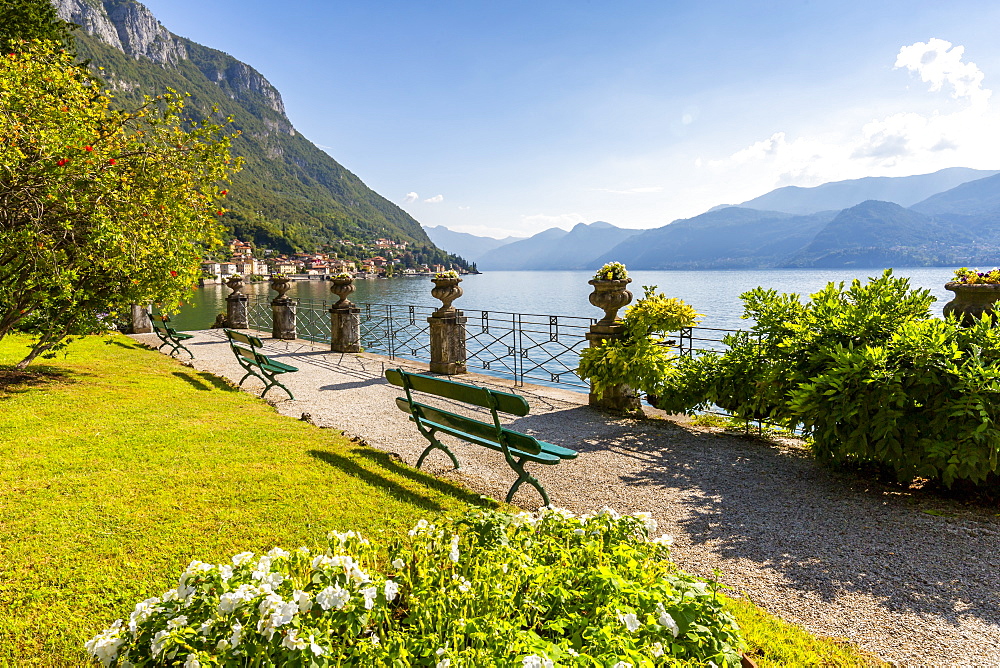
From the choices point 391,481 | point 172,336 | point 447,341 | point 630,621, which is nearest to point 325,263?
point 172,336

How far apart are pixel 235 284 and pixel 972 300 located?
17.5m

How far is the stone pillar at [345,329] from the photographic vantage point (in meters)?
12.5

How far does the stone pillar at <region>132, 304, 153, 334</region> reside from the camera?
50.9 ft

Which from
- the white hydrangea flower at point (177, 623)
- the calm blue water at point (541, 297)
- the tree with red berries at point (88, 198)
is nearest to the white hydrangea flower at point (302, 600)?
the white hydrangea flower at point (177, 623)

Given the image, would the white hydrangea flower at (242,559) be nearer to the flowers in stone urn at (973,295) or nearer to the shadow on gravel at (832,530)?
the shadow on gravel at (832,530)

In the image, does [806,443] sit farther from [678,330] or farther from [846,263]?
[846,263]

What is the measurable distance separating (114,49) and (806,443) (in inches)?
6549

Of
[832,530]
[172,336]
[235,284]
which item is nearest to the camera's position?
[832,530]

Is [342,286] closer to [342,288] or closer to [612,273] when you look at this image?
[342,288]

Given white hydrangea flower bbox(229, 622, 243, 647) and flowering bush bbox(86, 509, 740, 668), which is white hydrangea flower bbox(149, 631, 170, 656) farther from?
white hydrangea flower bbox(229, 622, 243, 647)

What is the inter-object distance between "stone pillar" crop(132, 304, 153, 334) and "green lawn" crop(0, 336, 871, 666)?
9816 mm

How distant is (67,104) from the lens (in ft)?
22.7

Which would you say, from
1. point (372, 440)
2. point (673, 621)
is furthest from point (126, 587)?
point (372, 440)

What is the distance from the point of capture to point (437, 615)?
5.98 feet
